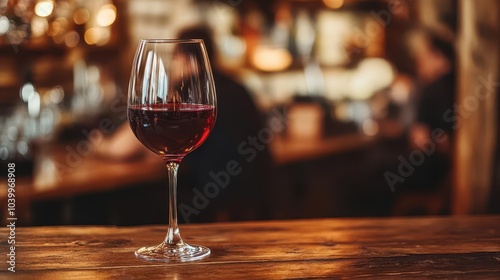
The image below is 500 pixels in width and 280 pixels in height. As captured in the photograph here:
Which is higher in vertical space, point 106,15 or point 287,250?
point 106,15

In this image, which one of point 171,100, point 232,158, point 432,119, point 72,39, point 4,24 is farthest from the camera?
point 432,119

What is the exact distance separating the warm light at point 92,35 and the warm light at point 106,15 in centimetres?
4

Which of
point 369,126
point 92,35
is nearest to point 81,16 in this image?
point 92,35

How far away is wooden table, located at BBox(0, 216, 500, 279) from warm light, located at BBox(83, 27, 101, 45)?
2997 millimetres

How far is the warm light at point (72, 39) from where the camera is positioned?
394cm

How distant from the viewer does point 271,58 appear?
4.46 metres

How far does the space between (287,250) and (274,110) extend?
3468mm

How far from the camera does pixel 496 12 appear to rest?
3.66m

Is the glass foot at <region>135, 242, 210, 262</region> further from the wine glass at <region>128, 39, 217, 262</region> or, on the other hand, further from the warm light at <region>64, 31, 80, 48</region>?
the warm light at <region>64, 31, 80, 48</region>

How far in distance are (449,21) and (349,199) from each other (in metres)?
1.11

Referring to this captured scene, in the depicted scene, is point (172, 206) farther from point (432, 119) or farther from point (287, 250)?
point (432, 119)

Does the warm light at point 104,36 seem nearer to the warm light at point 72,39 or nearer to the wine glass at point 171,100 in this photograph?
the warm light at point 72,39

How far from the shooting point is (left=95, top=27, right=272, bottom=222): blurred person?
9.82 ft

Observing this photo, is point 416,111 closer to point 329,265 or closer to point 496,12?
point 496,12
